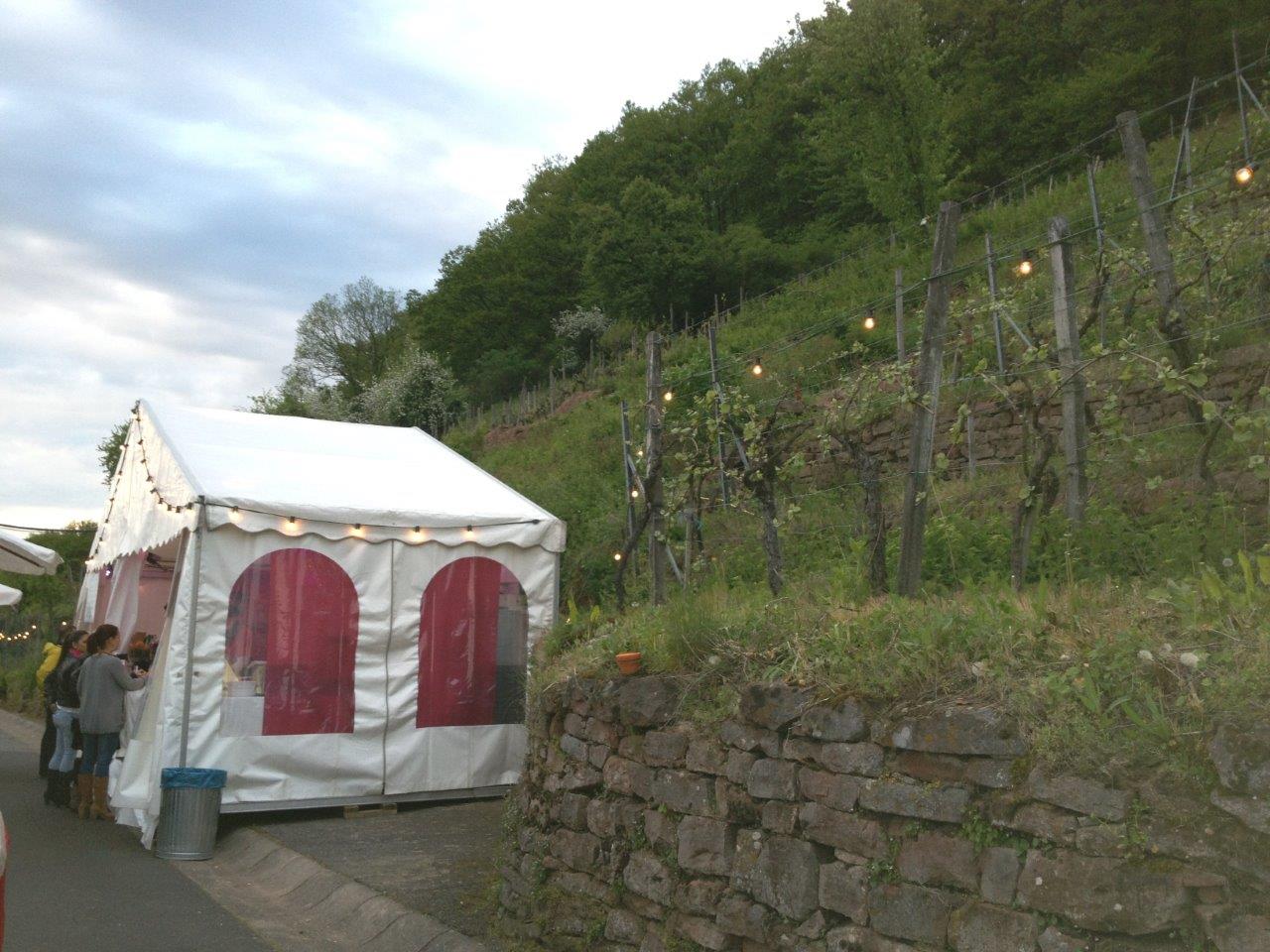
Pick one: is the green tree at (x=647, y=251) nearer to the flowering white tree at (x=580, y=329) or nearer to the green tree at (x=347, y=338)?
the flowering white tree at (x=580, y=329)

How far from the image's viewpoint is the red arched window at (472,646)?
988cm

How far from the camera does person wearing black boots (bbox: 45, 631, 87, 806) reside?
406 inches

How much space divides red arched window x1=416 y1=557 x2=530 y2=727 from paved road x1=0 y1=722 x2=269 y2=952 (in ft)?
8.55

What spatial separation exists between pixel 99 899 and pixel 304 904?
4.21ft

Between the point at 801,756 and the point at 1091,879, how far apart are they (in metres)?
1.27

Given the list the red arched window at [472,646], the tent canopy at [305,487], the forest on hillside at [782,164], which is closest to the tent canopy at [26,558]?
the tent canopy at [305,487]

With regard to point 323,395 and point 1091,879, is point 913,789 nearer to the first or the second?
point 1091,879

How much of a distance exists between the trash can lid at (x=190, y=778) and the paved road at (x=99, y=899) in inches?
22.3

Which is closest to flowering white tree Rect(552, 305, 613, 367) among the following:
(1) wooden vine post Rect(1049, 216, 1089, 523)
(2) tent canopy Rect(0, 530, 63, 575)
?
(2) tent canopy Rect(0, 530, 63, 575)

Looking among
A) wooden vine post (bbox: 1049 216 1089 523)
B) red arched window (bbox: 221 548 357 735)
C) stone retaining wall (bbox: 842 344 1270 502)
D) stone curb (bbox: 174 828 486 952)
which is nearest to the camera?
stone curb (bbox: 174 828 486 952)

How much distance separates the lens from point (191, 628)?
8812 millimetres

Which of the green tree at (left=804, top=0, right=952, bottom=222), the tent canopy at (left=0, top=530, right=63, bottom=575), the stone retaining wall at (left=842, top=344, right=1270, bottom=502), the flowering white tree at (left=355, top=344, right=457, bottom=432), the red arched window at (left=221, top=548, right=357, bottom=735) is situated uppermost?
the green tree at (left=804, top=0, right=952, bottom=222)

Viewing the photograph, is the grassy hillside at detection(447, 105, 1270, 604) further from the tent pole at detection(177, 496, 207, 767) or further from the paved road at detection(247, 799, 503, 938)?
the tent pole at detection(177, 496, 207, 767)

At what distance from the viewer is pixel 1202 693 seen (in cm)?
313
